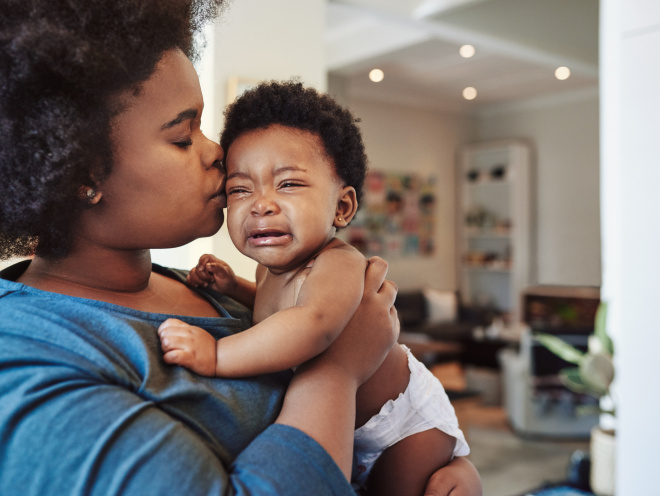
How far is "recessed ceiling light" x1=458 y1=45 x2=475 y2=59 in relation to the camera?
19.2 feet

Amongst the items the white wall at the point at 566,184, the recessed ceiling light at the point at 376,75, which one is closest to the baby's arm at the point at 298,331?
the recessed ceiling light at the point at 376,75

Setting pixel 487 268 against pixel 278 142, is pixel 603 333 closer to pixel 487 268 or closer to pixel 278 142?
pixel 278 142

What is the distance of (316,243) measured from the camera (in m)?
1.00

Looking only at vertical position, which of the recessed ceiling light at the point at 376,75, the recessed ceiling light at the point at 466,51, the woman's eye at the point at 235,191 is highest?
the recessed ceiling light at the point at 376,75

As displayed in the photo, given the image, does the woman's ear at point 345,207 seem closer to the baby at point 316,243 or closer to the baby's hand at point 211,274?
the baby at point 316,243

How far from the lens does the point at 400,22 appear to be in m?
4.73

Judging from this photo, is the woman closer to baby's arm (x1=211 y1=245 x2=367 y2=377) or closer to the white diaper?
baby's arm (x1=211 y1=245 x2=367 y2=377)

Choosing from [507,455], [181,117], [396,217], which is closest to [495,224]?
[396,217]

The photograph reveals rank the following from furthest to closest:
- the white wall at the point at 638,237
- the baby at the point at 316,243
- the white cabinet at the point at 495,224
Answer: the white cabinet at the point at 495,224 → the white wall at the point at 638,237 → the baby at the point at 316,243

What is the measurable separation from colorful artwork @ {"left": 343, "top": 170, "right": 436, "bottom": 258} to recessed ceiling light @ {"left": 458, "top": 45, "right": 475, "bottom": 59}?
2.28 meters

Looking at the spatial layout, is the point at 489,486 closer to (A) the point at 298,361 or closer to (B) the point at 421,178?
(A) the point at 298,361

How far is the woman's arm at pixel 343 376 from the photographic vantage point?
746 millimetres

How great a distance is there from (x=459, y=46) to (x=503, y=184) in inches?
117

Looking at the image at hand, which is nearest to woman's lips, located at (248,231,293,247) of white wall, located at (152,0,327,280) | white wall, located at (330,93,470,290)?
white wall, located at (152,0,327,280)
